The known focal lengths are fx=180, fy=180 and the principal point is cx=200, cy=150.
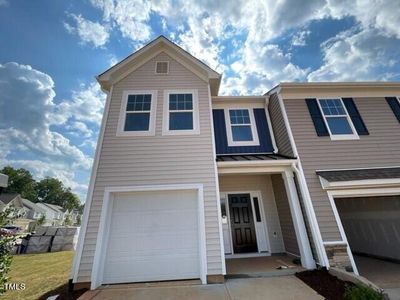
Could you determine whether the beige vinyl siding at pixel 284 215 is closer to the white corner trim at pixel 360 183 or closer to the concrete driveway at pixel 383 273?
the white corner trim at pixel 360 183

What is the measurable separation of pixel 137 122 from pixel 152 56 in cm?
305

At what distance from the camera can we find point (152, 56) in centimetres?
734

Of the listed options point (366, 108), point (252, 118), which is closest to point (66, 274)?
point (252, 118)

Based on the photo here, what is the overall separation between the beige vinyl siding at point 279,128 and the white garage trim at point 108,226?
11.8ft

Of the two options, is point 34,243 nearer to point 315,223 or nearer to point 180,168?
point 180,168

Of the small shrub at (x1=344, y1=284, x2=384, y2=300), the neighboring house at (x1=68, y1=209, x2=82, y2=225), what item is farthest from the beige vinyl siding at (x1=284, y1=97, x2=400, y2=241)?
the neighboring house at (x1=68, y1=209, x2=82, y2=225)

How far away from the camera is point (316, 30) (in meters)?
9.70

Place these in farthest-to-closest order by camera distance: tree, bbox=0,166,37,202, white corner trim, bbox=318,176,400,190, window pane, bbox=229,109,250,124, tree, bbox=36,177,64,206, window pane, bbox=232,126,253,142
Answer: tree, bbox=36,177,64,206, tree, bbox=0,166,37,202, window pane, bbox=229,109,250,124, window pane, bbox=232,126,253,142, white corner trim, bbox=318,176,400,190

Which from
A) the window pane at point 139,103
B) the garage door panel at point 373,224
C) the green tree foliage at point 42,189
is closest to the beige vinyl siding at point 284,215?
the garage door panel at point 373,224

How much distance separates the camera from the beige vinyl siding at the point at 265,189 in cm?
718

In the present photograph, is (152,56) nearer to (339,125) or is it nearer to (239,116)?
(239,116)

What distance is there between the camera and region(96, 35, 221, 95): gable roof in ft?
22.2

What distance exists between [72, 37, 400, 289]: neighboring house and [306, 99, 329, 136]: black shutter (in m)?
0.05

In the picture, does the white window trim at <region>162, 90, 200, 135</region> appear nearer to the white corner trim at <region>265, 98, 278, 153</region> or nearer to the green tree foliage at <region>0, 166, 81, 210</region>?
the white corner trim at <region>265, 98, 278, 153</region>
